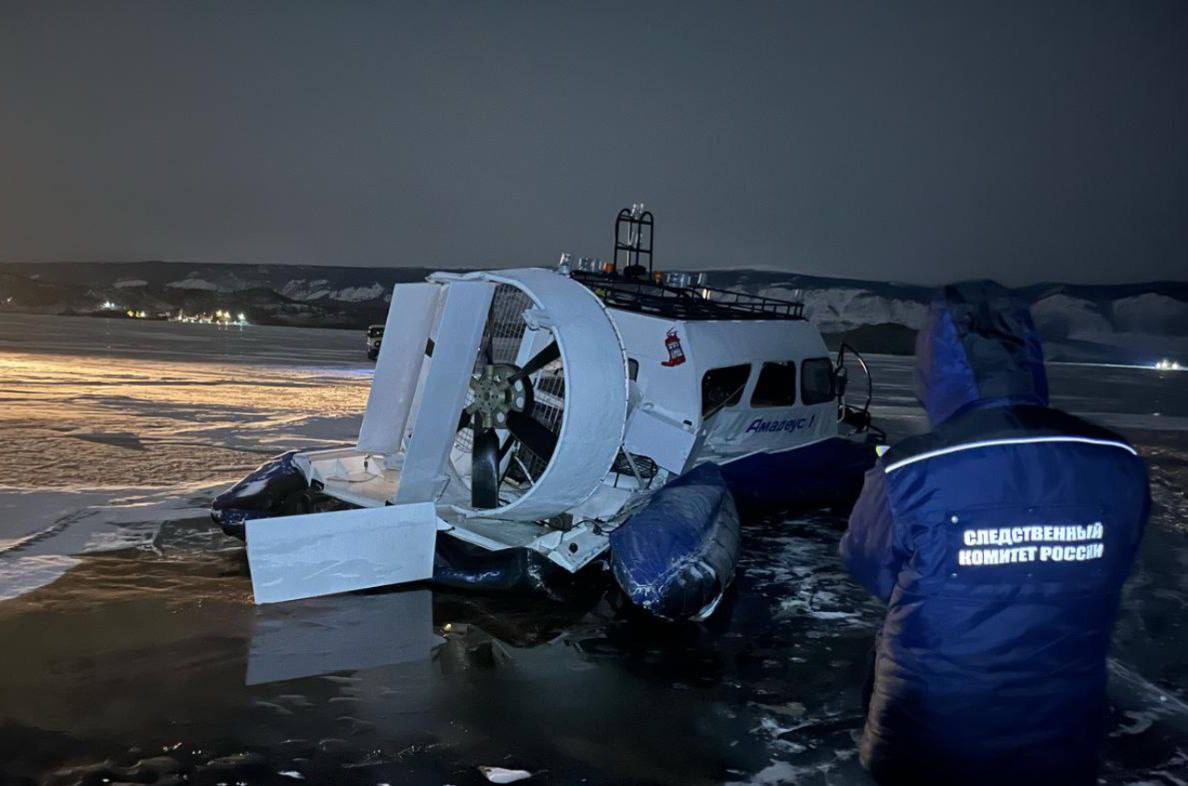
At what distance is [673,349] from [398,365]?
2.32 metres

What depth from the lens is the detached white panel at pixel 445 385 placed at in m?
6.35

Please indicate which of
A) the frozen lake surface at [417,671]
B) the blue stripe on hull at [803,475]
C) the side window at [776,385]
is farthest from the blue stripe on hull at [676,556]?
the side window at [776,385]

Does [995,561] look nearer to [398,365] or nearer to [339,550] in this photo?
[339,550]

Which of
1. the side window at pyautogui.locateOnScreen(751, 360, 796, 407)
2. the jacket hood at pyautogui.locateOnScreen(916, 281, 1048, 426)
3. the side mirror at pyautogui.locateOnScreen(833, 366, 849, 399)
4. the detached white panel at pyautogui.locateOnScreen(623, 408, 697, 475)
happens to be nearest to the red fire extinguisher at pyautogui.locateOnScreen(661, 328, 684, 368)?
the detached white panel at pyautogui.locateOnScreen(623, 408, 697, 475)

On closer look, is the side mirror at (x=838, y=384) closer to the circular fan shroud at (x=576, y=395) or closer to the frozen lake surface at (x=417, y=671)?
the frozen lake surface at (x=417, y=671)

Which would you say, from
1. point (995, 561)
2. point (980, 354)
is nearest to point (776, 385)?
point (980, 354)

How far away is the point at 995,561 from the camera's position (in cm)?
236

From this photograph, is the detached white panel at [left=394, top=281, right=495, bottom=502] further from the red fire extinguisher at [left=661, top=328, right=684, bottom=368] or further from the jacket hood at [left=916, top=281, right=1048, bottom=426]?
the jacket hood at [left=916, top=281, right=1048, bottom=426]

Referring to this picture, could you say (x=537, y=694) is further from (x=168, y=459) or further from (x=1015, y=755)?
(x=168, y=459)

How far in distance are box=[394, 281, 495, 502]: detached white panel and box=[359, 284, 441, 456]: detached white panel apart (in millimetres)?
843

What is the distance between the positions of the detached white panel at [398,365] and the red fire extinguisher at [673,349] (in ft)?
6.77

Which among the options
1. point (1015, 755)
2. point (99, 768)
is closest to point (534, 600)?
point (99, 768)

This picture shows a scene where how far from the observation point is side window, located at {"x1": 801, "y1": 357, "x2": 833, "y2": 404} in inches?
378

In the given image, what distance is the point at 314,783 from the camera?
3633mm
